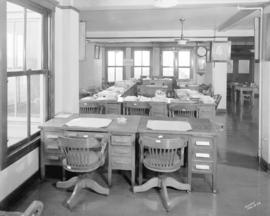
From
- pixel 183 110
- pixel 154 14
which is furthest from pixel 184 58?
pixel 183 110

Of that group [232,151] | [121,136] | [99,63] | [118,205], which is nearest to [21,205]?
[118,205]

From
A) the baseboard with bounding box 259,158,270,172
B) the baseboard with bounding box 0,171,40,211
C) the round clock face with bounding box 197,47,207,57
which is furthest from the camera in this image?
the round clock face with bounding box 197,47,207,57

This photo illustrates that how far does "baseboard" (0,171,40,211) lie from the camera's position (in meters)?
3.24

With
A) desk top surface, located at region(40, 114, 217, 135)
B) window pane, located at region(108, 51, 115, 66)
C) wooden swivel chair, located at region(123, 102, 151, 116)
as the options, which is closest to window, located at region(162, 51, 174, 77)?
window pane, located at region(108, 51, 115, 66)

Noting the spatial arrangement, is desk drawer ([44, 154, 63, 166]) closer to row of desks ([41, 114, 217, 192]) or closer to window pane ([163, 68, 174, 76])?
row of desks ([41, 114, 217, 192])

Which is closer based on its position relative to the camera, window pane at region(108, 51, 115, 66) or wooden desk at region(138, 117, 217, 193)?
wooden desk at region(138, 117, 217, 193)

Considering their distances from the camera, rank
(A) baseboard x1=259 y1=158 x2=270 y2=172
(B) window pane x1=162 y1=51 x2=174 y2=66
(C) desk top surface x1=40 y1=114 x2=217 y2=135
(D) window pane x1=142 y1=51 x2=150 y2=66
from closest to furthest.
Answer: (C) desk top surface x1=40 y1=114 x2=217 y2=135 < (A) baseboard x1=259 y1=158 x2=270 y2=172 < (B) window pane x1=162 y1=51 x2=174 y2=66 < (D) window pane x1=142 y1=51 x2=150 y2=66

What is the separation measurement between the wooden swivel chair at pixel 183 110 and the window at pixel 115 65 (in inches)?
299

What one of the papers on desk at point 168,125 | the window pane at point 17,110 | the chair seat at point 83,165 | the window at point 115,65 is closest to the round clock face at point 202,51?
the window at point 115,65

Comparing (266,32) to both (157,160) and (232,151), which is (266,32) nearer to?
(232,151)

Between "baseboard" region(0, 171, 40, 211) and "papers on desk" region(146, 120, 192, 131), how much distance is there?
4.78 feet

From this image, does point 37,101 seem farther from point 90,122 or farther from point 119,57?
point 119,57

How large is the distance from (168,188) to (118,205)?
0.69 m

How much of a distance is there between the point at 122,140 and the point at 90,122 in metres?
0.51
